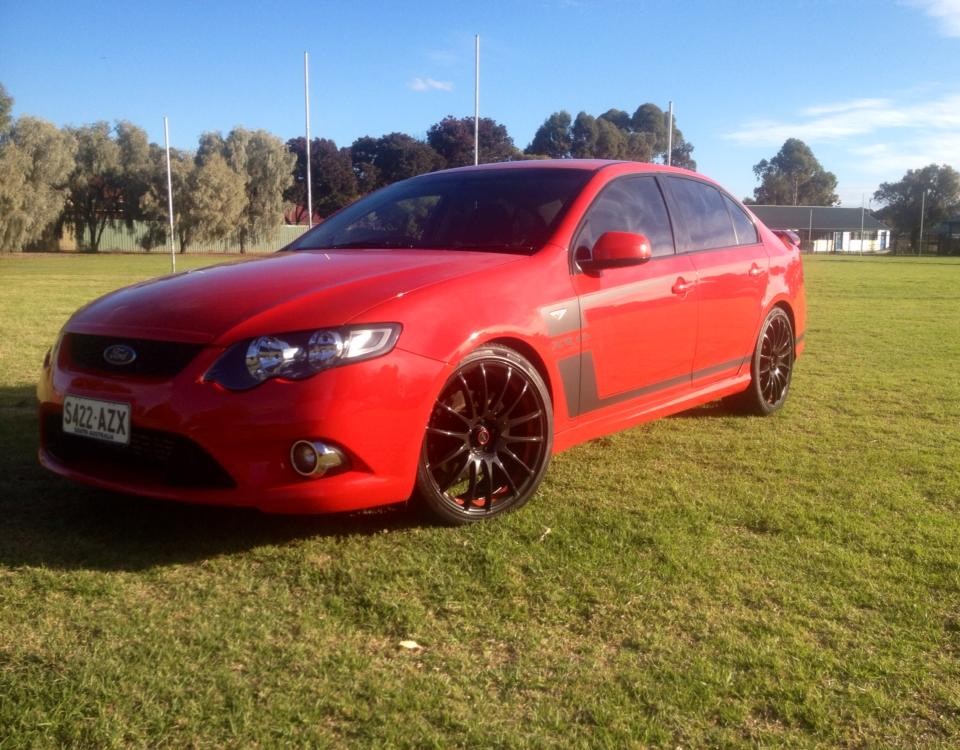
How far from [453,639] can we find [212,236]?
2221 inches

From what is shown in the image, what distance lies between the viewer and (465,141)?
67.9m

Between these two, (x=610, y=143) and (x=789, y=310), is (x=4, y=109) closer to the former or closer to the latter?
(x=789, y=310)

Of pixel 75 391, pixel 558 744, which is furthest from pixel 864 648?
pixel 75 391

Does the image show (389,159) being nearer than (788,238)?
No

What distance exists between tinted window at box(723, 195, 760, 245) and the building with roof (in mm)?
96221

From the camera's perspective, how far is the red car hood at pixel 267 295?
Answer: 3.22 meters

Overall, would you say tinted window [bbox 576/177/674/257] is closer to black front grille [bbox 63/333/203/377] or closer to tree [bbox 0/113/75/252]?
black front grille [bbox 63/333/203/377]

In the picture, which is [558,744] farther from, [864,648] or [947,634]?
[947,634]

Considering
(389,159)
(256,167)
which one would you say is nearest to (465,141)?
(389,159)

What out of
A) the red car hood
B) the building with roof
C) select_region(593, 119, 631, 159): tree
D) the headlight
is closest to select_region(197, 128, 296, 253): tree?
select_region(593, 119, 631, 159): tree

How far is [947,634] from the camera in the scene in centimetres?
272

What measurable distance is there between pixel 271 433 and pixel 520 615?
3.34 ft

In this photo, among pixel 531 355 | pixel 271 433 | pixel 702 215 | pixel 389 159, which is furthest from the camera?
pixel 389 159

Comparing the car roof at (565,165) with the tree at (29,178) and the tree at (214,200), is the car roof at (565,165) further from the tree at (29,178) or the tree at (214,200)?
the tree at (214,200)
